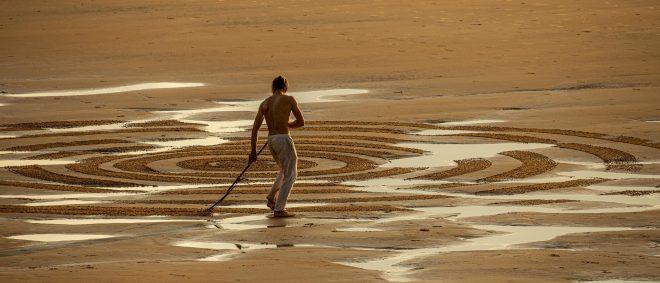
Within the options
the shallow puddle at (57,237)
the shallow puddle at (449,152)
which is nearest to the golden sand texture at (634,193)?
the shallow puddle at (449,152)

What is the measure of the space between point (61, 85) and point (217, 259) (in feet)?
71.3

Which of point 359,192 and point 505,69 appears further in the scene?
point 505,69

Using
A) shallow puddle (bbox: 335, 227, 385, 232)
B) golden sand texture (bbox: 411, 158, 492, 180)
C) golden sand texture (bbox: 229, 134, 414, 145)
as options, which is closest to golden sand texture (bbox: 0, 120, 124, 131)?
golden sand texture (bbox: 229, 134, 414, 145)

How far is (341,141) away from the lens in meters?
29.2

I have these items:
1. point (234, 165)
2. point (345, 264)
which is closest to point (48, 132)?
point (234, 165)

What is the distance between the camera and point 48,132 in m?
31.0

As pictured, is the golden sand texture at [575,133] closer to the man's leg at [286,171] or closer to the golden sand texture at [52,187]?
the man's leg at [286,171]

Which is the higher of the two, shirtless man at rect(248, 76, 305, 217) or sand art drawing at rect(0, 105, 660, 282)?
shirtless man at rect(248, 76, 305, 217)

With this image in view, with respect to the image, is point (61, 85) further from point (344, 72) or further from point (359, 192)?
point (359, 192)

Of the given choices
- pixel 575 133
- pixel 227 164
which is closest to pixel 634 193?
pixel 227 164

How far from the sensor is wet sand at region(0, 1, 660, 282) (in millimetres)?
18078

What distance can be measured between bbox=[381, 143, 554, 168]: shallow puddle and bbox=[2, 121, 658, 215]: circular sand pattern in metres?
0.23

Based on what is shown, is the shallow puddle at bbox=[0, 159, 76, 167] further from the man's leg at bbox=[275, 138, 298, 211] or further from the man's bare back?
the man's leg at bbox=[275, 138, 298, 211]

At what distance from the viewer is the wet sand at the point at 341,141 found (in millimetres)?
18078
